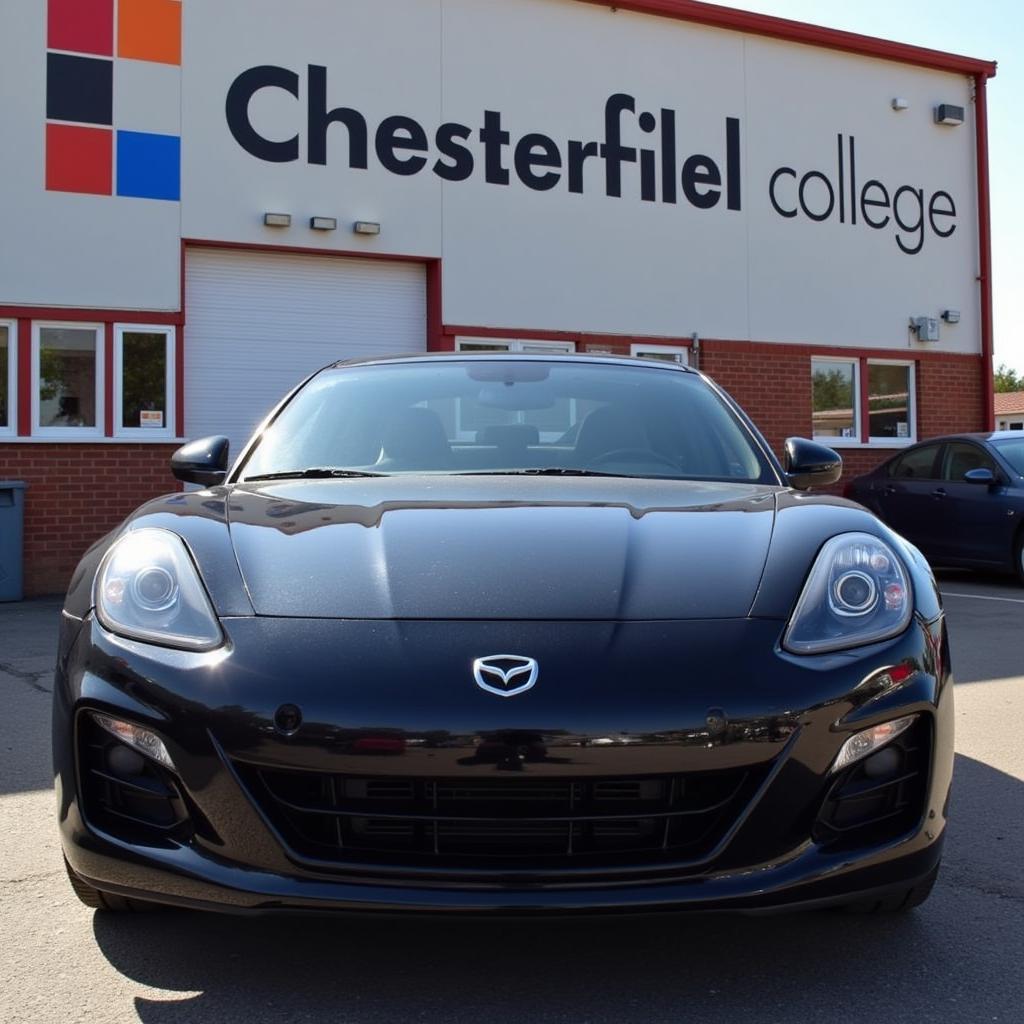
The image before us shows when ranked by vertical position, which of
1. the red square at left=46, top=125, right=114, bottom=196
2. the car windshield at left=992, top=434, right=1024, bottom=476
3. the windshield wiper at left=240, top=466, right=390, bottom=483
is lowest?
the windshield wiper at left=240, top=466, right=390, bottom=483

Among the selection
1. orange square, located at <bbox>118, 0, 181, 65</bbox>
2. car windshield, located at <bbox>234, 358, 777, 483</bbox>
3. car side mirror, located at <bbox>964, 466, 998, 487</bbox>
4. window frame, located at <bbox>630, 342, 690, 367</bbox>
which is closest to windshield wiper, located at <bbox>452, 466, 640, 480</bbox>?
car windshield, located at <bbox>234, 358, 777, 483</bbox>

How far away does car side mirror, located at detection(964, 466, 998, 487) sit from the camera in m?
Result: 10.9

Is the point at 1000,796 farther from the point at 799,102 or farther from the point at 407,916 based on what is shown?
the point at 799,102

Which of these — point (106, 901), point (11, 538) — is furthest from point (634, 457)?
point (11, 538)

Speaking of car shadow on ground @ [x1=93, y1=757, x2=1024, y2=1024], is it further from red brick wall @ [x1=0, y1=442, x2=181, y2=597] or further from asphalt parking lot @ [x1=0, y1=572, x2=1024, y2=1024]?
red brick wall @ [x1=0, y1=442, x2=181, y2=597]

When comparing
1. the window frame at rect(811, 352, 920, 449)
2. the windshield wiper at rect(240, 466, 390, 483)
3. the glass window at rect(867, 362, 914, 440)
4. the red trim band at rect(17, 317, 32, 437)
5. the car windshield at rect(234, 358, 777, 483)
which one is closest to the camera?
the windshield wiper at rect(240, 466, 390, 483)

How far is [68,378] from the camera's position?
37.6 ft

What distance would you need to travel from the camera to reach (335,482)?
327 centimetres

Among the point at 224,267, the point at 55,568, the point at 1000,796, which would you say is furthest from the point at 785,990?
the point at 224,267

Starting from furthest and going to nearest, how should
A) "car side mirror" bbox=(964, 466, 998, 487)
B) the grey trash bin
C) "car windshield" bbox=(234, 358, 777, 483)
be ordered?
"car side mirror" bbox=(964, 466, 998, 487) → the grey trash bin → "car windshield" bbox=(234, 358, 777, 483)

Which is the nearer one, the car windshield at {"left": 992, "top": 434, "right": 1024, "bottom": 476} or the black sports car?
the black sports car

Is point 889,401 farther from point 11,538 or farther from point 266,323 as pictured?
point 11,538

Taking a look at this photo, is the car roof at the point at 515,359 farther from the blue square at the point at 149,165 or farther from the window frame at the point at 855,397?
the window frame at the point at 855,397

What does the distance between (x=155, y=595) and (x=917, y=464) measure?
10617 mm
